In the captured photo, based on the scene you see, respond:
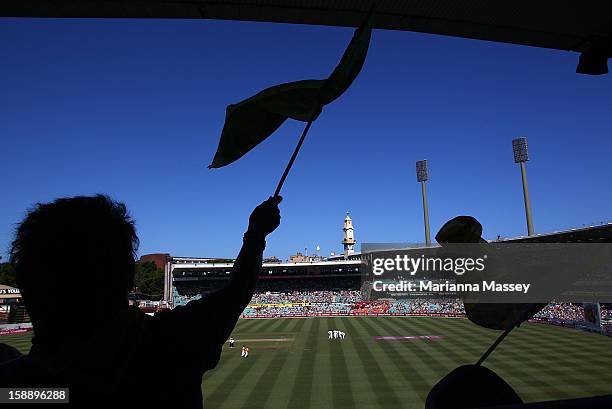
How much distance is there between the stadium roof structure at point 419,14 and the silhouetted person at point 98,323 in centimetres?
340

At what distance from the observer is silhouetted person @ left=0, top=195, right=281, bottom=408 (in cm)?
110

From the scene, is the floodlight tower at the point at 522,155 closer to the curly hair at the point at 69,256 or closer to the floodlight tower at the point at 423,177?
the floodlight tower at the point at 423,177

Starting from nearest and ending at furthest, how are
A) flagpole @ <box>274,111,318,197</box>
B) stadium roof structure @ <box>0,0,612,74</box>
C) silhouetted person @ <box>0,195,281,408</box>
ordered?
silhouetted person @ <box>0,195,281,408</box> < flagpole @ <box>274,111,318,197</box> < stadium roof structure @ <box>0,0,612,74</box>

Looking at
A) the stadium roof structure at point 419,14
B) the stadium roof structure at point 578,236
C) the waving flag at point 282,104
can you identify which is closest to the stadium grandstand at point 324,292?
the stadium roof structure at point 578,236

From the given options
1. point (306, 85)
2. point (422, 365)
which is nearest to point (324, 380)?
point (422, 365)

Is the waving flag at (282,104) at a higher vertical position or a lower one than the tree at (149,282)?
higher

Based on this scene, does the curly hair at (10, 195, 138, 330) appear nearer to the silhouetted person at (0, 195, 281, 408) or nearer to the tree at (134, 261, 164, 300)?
the silhouetted person at (0, 195, 281, 408)

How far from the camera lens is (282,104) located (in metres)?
2.03

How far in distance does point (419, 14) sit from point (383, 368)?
18420 millimetres

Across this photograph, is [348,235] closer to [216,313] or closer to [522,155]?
[522,155]

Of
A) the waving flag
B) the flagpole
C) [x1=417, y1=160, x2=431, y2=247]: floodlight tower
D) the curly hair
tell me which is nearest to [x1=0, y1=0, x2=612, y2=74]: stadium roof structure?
the waving flag

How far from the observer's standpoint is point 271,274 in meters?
77.8

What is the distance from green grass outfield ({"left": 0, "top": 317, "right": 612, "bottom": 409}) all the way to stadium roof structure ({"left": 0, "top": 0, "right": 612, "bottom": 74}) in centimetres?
1286

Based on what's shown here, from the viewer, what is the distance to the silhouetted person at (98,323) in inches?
43.4
